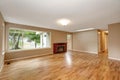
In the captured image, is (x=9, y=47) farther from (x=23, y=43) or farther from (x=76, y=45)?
(x=76, y=45)

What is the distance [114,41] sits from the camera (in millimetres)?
5414

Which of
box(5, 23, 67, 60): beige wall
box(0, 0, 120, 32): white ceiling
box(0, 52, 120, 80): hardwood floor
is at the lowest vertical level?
box(0, 52, 120, 80): hardwood floor

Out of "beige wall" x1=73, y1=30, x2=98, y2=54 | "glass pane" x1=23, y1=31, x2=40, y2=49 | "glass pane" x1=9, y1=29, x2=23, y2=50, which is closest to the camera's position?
"glass pane" x1=9, y1=29, x2=23, y2=50

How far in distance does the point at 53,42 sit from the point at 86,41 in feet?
10.7

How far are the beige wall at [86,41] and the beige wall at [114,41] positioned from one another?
200 cm

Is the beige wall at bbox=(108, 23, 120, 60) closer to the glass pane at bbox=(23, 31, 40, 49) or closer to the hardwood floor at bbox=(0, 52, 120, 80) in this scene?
the hardwood floor at bbox=(0, 52, 120, 80)

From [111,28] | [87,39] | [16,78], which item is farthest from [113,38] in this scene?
[16,78]

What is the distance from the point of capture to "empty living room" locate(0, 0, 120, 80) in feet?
10.6

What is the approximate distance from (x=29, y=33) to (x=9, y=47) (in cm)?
164

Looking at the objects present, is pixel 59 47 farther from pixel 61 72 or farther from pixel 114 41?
pixel 61 72

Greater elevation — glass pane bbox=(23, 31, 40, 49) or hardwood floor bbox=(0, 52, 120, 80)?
glass pane bbox=(23, 31, 40, 49)

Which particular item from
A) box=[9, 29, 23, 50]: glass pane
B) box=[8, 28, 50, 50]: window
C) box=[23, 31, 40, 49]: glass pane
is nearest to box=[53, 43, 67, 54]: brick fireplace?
box=[8, 28, 50, 50]: window

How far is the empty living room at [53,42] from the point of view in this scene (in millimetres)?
3246

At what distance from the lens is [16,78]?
2848mm
